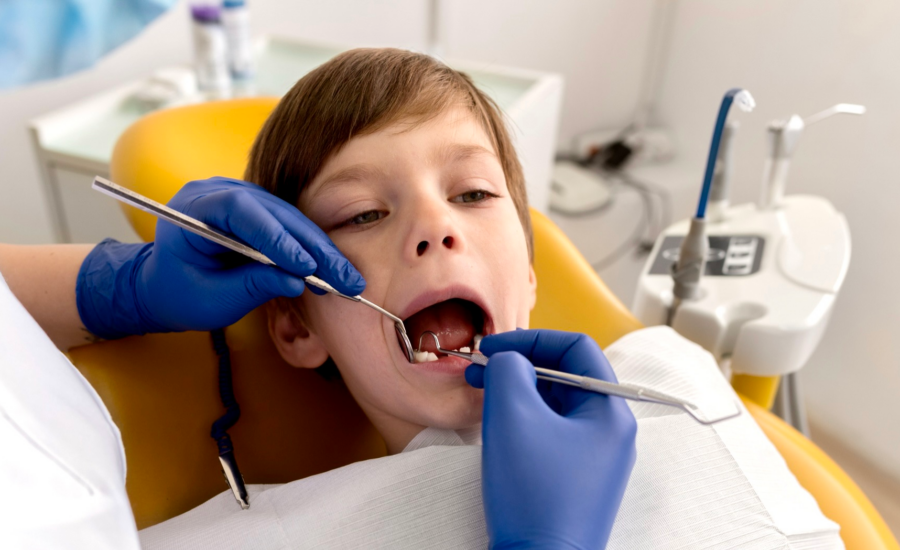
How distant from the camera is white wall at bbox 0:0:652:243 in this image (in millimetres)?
1836

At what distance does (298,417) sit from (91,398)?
0.40 metres

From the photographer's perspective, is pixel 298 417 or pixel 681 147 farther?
pixel 681 147

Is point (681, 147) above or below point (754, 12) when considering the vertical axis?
below

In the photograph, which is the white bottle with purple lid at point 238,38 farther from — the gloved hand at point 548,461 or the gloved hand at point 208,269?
the gloved hand at point 548,461

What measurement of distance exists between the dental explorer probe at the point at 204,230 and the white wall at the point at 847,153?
1.69 metres

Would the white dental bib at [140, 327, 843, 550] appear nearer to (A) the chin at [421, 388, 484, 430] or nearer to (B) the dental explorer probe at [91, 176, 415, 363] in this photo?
(A) the chin at [421, 388, 484, 430]

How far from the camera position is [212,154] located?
3.84 ft

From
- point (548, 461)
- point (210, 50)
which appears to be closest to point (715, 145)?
point (548, 461)

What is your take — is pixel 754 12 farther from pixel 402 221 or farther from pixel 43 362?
pixel 43 362

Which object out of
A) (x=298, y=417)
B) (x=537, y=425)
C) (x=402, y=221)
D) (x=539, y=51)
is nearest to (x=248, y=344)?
(x=298, y=417)

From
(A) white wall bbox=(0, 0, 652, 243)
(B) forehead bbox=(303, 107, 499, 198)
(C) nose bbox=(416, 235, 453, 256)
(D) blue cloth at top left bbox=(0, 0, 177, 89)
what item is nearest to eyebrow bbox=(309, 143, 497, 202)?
(B) forehead bbox=(303, 107, 499, 198)

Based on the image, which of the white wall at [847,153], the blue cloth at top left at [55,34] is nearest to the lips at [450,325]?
the blue cloth at top left at [55,34]

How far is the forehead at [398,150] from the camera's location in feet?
2.86

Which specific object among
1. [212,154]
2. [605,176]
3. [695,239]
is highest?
[212,154]
